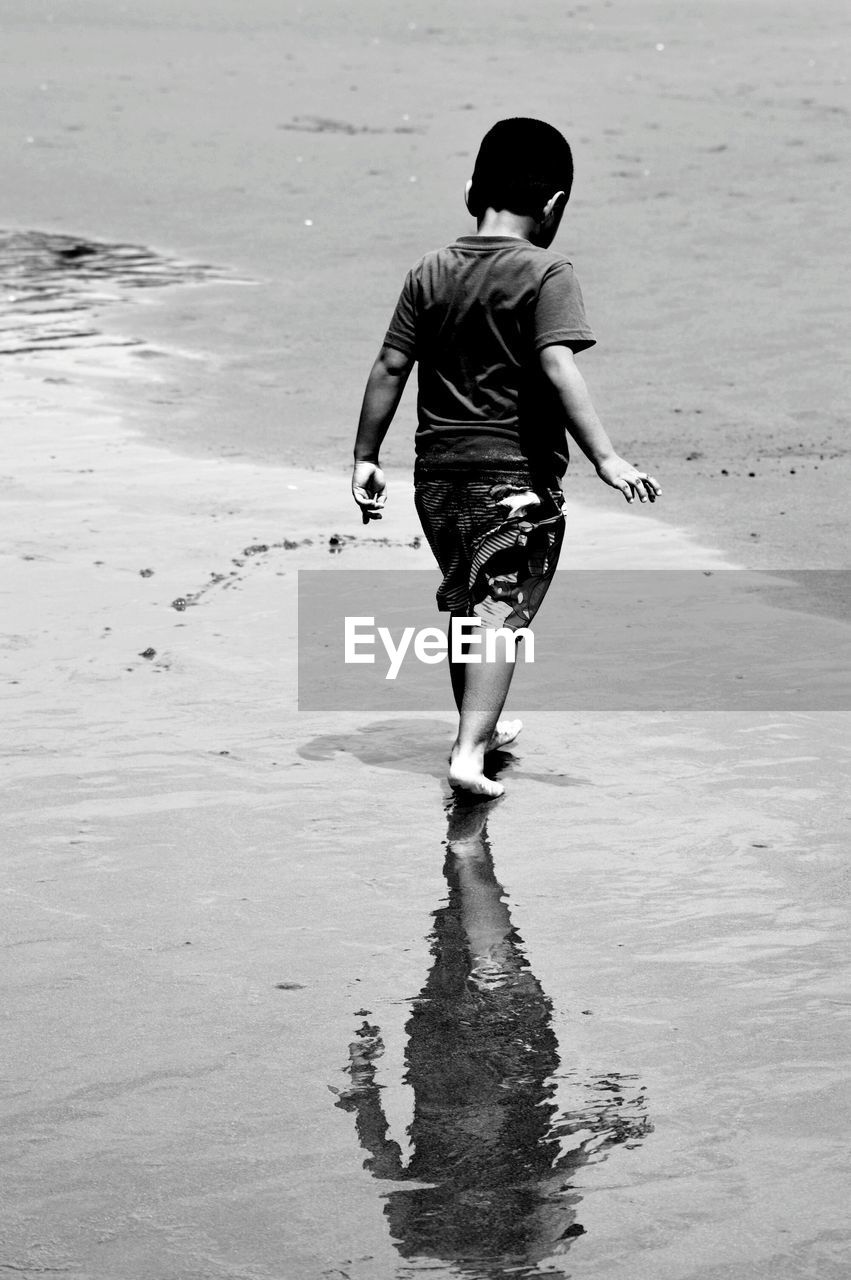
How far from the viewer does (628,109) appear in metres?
19.2

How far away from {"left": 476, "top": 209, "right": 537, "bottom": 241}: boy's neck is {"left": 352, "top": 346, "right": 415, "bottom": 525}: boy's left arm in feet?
1.27

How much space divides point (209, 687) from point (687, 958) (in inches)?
87.6

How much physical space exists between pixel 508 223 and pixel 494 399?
443mm

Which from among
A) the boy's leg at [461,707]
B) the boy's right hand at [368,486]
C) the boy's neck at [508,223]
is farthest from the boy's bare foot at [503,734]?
the boy's neck at [508,223]

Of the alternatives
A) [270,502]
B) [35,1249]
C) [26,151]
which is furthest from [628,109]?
[35,1249]

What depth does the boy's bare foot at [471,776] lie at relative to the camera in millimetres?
4742

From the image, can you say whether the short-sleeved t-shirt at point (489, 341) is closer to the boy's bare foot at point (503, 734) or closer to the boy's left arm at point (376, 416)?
the boy's left arm at point (376, 416)

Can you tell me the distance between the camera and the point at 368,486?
16.2 feet

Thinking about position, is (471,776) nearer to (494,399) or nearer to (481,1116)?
(494,399)

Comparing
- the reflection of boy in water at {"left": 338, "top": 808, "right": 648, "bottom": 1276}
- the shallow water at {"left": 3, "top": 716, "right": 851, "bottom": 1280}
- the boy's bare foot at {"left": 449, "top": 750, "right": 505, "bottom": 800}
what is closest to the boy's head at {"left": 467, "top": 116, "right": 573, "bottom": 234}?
the boy's bare foot at {"left": 449, "top": 750, "right": 505, "bottom": 800}

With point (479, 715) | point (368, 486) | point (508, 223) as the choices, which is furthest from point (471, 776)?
point (508, 223)

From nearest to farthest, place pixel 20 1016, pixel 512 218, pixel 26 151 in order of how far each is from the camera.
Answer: pixel 20 1016 < pixel 512 218 < pixel 26 151

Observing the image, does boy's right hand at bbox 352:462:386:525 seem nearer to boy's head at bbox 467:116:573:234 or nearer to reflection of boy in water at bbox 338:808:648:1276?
boy's head at bbox 467:116:573:234

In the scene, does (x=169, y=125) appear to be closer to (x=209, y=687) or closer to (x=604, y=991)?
(x=209, y=687)
